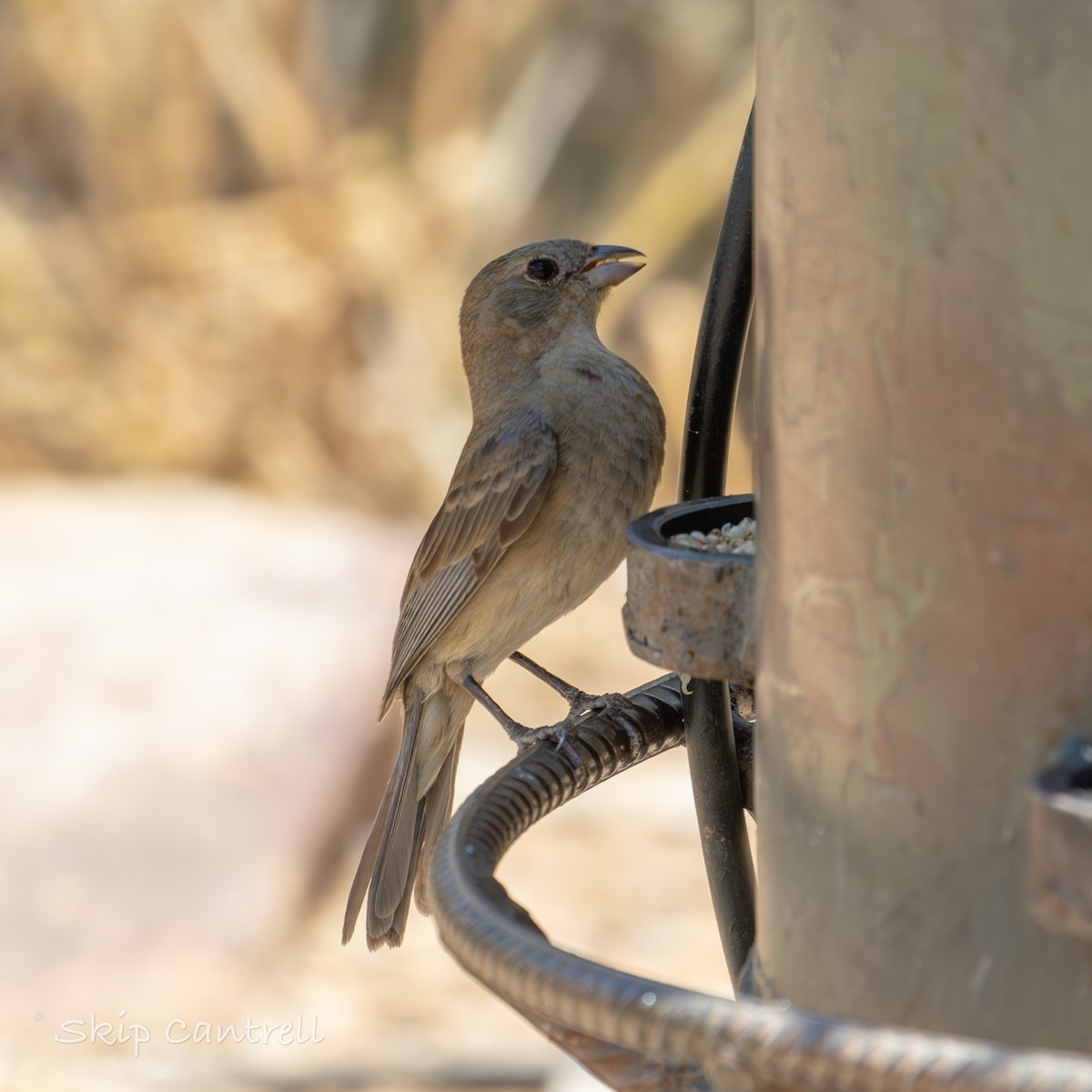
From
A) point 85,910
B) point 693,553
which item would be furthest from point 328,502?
point 693,553

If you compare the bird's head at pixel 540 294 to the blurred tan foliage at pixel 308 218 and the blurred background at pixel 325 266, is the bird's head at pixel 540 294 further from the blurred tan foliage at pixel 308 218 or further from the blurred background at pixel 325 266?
the blurred tan foliage at pixel 308 218

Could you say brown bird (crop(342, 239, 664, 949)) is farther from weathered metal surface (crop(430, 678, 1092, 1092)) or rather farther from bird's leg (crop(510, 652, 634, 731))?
weathered metal surface (crop(430, 678, 1092, 1092))

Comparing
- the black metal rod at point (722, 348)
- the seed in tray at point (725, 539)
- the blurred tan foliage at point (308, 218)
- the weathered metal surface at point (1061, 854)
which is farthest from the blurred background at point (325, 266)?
the weathered metal surface at point (1061, 854)

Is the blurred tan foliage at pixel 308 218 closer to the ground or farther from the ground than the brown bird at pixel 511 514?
farther from the ground

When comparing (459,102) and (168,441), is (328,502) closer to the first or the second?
(168,441)

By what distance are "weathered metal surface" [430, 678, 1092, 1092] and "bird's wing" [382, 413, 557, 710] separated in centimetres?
164

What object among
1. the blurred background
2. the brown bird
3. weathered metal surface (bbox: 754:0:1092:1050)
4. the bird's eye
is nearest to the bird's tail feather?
the brown bird

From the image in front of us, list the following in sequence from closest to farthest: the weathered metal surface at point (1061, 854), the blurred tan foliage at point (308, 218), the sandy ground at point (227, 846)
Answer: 1. the weathered metal surface at point (1061, 854)
2. the sandy ground at point (227, 846)
3. the blurred tan foliage at point (308, 218)

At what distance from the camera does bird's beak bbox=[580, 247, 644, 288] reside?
13.3ft

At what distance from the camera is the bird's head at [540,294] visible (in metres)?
4.05

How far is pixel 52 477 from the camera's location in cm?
1005

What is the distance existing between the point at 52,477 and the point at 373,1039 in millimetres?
4871

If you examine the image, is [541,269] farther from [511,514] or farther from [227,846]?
[227,846]

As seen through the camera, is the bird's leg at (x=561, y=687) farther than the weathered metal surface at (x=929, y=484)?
Yes
